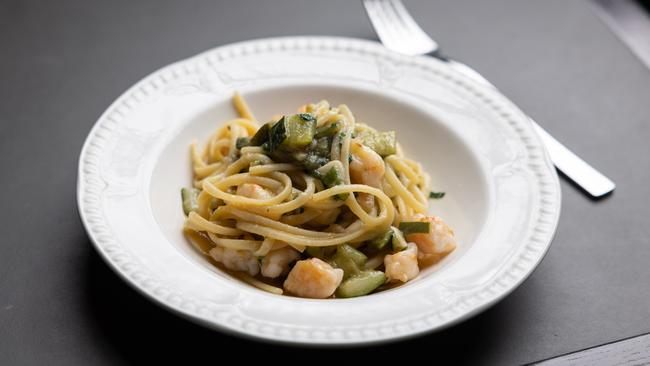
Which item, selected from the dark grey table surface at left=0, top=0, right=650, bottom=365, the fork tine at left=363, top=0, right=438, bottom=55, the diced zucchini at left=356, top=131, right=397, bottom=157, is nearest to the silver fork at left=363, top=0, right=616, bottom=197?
the fork tine at left=363, top=0, right=438, bottom=55

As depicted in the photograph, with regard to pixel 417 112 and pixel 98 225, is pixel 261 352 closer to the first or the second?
pixel 98 225

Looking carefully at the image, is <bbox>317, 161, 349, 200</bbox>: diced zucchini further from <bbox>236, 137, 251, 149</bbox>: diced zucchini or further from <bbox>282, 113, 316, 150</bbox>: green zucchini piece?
<bbox>236, 137, 251, 149</bbox>: diced zucchini

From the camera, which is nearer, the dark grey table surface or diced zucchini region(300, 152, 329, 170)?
the dark grey table surface

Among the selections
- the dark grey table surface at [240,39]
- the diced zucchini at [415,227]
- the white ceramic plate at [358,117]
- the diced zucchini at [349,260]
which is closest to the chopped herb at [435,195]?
the white ceramic plate at [358,117]

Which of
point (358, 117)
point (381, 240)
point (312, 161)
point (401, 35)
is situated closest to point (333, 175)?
point (312, 161)

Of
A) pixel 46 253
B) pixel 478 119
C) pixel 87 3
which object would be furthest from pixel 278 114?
pixel 87 3

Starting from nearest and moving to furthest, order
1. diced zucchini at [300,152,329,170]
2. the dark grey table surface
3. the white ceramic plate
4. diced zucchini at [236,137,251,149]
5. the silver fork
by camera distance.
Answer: the white ceramic plate < the dark grey table surface < diced zucchini at [300,152,329,170] < diced zucchini at [236,137,251,149] < the silver fork
